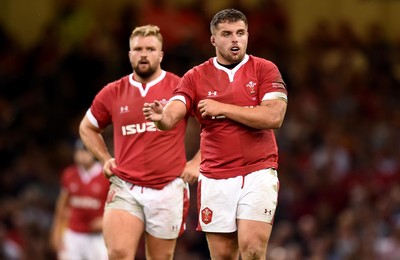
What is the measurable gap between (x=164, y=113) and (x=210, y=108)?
0.36m

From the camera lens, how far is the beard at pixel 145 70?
33.0 feet

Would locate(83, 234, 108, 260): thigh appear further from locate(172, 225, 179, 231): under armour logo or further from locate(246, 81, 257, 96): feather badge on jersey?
locate(246, 81, 257, 96): feather badge on jersey

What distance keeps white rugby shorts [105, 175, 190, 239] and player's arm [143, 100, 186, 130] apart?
50.6 inches

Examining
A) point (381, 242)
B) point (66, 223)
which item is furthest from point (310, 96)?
point (66, 223)

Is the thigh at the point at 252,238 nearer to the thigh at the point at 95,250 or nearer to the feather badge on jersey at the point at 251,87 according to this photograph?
the feather badge on jersey at the point at 251,87

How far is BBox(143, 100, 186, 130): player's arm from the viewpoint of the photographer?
849 cm

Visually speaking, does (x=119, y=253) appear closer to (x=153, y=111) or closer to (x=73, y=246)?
(x=153, y=111)

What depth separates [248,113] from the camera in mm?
8703

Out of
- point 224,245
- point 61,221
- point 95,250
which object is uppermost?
point 224,245

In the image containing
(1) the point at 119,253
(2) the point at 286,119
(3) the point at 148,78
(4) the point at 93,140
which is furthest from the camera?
(2) the point at 286,119

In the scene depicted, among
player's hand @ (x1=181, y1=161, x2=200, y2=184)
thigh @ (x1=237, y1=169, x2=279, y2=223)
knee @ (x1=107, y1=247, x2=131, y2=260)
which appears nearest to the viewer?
thigh @ (x1=237, y1=169, x2=279, y2=223)

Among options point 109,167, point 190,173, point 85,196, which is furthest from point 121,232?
point 85,196

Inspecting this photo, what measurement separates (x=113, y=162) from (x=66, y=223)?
499 cm

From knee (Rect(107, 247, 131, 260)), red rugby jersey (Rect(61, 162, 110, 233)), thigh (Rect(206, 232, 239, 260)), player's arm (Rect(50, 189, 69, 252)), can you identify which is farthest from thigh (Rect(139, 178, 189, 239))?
player's arm (Rect(50, 189, 69, 252))
